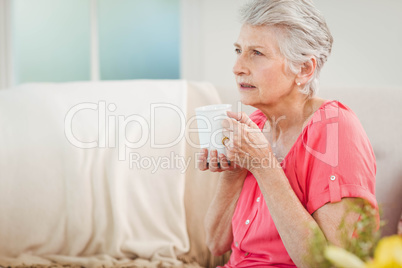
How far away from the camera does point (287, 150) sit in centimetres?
133

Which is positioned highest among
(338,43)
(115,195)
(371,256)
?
(338,43)

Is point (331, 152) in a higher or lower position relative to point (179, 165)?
higher

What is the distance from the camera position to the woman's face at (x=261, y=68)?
125cm

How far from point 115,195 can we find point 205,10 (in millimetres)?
2127

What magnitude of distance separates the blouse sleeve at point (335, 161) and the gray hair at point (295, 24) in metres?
0.18

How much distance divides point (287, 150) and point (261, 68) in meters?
0.26

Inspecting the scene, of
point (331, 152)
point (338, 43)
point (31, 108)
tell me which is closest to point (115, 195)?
point (31, 108)

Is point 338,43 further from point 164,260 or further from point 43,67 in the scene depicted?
point 43,67

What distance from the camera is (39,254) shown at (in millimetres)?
1750

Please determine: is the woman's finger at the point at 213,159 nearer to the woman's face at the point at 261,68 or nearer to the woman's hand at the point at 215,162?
the woman's hand at the point at 215,162

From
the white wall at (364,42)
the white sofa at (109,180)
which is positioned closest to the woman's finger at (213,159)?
the white sofa at (109,180)

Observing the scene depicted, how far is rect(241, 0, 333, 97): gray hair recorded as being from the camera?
1209 mm

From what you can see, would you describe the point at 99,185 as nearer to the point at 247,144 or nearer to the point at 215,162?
the point at 215,162

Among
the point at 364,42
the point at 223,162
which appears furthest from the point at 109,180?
the point at 364,42
